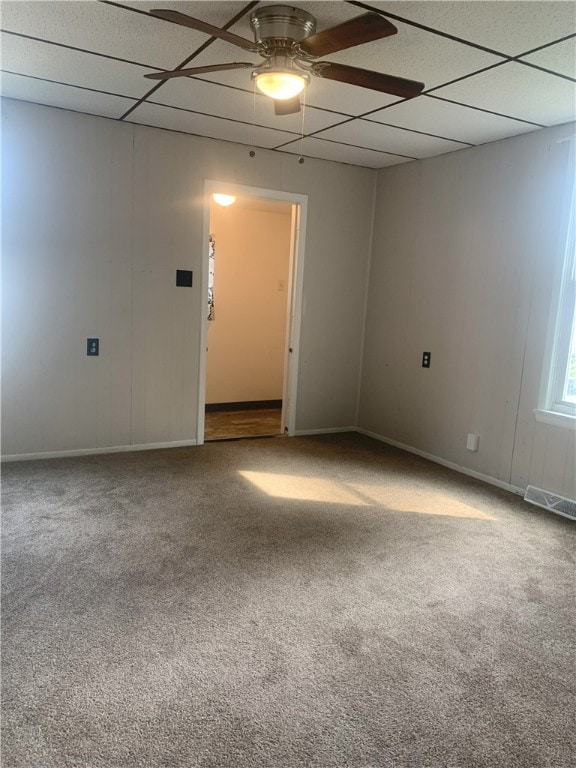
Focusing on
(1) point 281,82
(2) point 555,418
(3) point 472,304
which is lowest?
(2) point 555,418

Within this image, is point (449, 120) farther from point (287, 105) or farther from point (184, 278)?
point (184, 278)

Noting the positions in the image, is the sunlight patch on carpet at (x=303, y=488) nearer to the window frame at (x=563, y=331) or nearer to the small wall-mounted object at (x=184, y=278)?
the window frame at (x=563, y=331)

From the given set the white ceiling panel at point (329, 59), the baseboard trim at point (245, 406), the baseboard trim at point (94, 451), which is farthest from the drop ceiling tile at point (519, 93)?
the baseboard trim at point (245, 406)

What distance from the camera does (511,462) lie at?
393 cm

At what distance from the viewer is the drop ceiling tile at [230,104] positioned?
10.5ft

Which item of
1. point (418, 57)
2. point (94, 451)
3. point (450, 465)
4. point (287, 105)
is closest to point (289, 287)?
point (450, 465)

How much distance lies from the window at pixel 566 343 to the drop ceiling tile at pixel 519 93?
575mm

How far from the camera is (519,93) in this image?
2.99 metres

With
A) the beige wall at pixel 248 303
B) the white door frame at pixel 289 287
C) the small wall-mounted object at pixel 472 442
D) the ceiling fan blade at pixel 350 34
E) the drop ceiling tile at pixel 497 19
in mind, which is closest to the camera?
the ceiling fan blade at pixel 350 34

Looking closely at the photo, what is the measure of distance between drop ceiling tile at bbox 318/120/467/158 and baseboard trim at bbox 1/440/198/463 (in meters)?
2.71

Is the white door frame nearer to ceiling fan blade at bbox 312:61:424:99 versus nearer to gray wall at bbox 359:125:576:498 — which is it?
gray wall at bbox 359:125:576:498

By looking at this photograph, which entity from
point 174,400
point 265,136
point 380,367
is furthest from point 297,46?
point 380,367

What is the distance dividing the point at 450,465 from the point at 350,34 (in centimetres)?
330

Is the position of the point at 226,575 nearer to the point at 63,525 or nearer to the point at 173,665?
the point at 173,665
